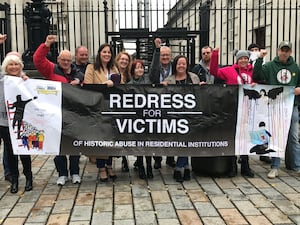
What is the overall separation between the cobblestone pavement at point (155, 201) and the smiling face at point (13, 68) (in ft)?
5.16

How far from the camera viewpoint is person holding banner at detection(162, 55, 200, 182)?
18.6ft

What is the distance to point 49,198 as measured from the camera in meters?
5.06

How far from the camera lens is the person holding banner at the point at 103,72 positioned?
5.59 m

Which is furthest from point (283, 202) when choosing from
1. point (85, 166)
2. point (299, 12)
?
point (299, 12)

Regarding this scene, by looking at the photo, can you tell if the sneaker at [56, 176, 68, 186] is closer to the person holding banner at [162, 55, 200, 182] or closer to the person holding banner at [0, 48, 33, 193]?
the person holding banner at [0, 48, 33, 193]

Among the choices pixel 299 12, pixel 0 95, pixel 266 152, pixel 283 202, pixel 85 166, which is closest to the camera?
pixel 283 202

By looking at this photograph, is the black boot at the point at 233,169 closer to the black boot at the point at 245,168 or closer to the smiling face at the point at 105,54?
the black boot at the point at 245,168

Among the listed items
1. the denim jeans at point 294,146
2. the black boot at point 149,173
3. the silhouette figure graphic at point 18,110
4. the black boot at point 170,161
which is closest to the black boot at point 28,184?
the silhouette figure graphic at point 18,110

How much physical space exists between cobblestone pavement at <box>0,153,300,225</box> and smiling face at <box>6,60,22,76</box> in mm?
1572

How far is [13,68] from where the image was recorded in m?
5.30

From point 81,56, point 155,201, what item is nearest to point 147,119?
point 155,201

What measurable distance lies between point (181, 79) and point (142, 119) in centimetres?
82

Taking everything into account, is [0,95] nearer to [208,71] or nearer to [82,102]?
[82,102]

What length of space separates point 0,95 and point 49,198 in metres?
1.52
